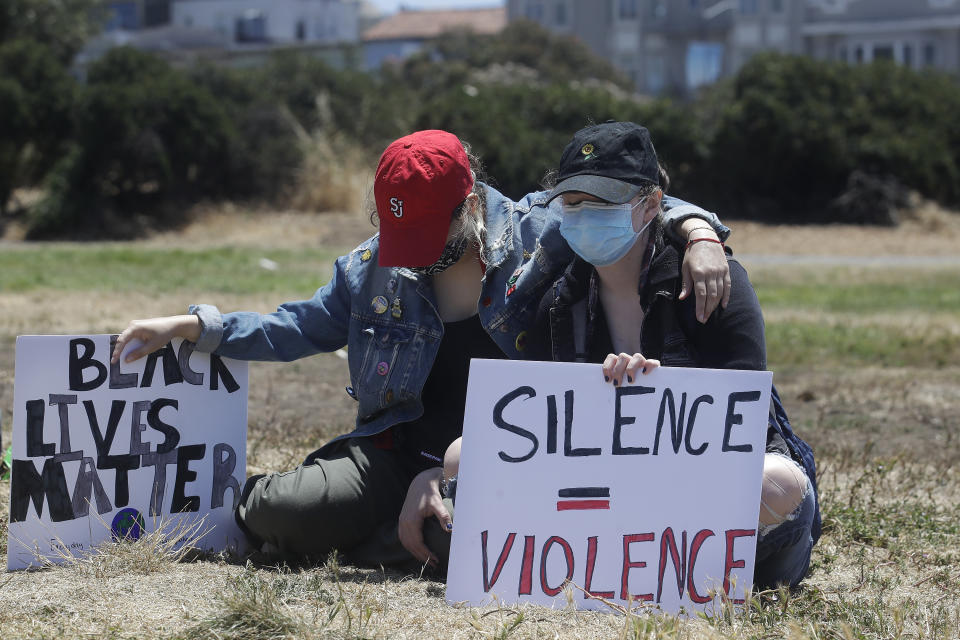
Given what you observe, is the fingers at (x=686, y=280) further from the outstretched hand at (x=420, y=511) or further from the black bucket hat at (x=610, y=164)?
the outstretched hand at (x=420, y=511)

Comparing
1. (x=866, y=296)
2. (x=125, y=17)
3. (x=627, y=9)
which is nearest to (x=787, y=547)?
(x=866, y=296)

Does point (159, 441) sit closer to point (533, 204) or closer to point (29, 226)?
point (533, 204)

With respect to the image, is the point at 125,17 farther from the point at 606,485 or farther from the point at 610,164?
the point at 606,485

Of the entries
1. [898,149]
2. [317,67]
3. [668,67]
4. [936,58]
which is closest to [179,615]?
[898,149]

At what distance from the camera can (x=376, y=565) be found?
10.9 ft

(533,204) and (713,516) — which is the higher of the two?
(533,204)

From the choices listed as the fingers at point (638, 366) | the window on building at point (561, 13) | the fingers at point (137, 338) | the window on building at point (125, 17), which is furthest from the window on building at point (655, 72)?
the fingers at point (638, 366)

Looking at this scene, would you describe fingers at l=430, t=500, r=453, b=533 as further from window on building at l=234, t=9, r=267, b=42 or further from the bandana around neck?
window on building at l=234, t=9, r=267, b=42

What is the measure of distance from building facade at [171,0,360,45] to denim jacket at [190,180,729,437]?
64313mm

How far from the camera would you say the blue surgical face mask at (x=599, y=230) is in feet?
9.66

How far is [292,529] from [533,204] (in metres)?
1.18

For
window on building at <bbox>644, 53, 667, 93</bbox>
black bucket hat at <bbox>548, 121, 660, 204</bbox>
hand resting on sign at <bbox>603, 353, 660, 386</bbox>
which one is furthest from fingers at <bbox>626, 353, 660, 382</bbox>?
window on building at <bbox>644, 53, 667, 93</bbox>

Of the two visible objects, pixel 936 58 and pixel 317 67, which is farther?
pixel 936 58

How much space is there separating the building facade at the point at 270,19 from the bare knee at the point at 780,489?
6503 cm
